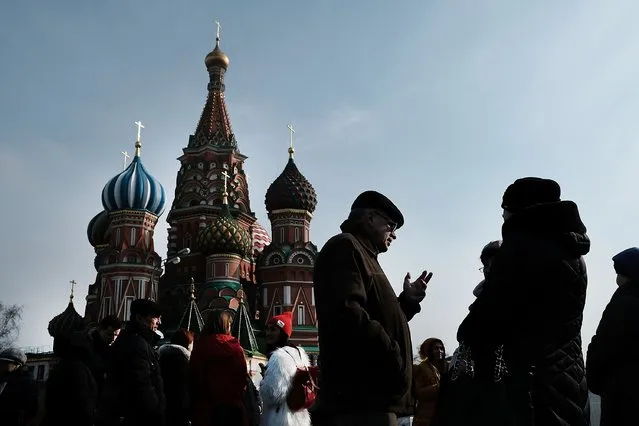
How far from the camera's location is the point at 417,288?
4.16 meters

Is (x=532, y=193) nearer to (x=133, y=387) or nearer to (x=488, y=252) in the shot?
(x=488, y=252)

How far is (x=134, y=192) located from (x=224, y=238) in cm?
519

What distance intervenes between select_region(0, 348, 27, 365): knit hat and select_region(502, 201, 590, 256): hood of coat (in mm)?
4503

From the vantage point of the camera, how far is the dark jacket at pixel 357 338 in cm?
337

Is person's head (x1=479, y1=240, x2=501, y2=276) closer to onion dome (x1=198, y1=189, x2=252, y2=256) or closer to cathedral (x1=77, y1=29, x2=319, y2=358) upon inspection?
cathedral (x1=77, y1=29, x2=319, y2=358)

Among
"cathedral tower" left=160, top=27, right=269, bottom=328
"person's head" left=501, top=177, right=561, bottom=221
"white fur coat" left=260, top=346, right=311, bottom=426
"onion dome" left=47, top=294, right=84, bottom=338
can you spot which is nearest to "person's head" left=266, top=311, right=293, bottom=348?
"white fur coat" left=260, top=346, right=311, bottom=426

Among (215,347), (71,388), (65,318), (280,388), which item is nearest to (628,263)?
(280,388)

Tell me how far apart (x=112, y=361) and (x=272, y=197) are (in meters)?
30.9

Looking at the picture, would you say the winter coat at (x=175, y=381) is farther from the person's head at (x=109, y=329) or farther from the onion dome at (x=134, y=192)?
the onion dome at (x=134, y=192)

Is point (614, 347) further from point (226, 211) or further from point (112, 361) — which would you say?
point (226, 211)

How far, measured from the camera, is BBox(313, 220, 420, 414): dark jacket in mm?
3367

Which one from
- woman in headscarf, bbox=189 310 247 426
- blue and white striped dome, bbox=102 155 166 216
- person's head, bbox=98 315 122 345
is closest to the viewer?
woman in headscarf, bbox=189 310 247 426

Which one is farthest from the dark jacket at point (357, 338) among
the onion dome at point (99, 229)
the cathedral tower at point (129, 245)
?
the onion dome at point (99, 229)

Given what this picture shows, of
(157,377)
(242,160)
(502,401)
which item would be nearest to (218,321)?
(157,377)
